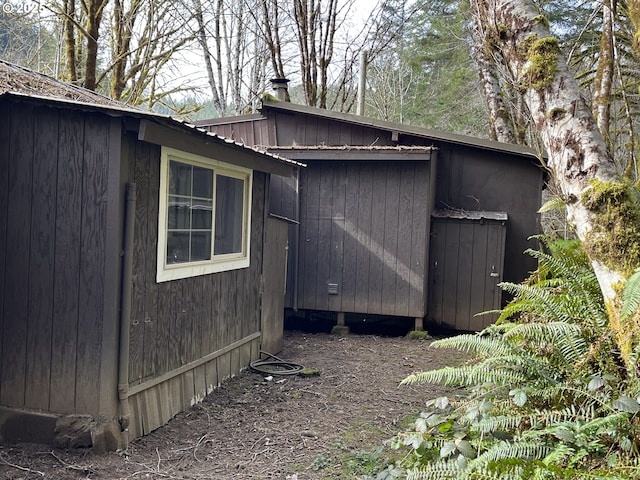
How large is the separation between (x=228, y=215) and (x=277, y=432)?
2.20 metres

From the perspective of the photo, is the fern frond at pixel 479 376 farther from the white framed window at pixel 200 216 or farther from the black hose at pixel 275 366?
the black hose at pixel 275 366

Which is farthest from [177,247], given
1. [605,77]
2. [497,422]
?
[605,77]

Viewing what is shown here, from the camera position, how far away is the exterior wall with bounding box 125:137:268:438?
12.9ft

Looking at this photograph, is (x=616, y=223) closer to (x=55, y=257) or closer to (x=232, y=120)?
(x=55, y=257)

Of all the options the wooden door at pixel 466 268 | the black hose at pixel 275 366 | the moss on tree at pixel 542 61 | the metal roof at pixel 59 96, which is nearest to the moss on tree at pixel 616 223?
the moss on tree at pixel 542 61

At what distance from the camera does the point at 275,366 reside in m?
6.00

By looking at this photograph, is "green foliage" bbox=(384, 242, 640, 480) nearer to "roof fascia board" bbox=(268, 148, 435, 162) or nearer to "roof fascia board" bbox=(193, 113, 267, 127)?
"roof fascia board" bbox=(268, 148, 435, 162)

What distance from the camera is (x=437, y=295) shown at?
7.80 meters

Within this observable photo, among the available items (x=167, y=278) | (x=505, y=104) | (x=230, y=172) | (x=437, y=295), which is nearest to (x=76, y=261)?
(x=167, y=278)

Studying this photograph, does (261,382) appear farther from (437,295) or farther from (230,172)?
(437,295)

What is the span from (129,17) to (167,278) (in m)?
6.86

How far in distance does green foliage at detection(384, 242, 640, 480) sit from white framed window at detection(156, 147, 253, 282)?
87.8 inches

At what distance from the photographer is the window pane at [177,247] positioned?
4.34 meters

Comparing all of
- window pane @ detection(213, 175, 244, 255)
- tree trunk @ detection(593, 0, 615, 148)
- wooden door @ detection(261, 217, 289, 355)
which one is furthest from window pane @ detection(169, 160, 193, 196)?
tree trunk @ detection(593, 0, 615, 148)
